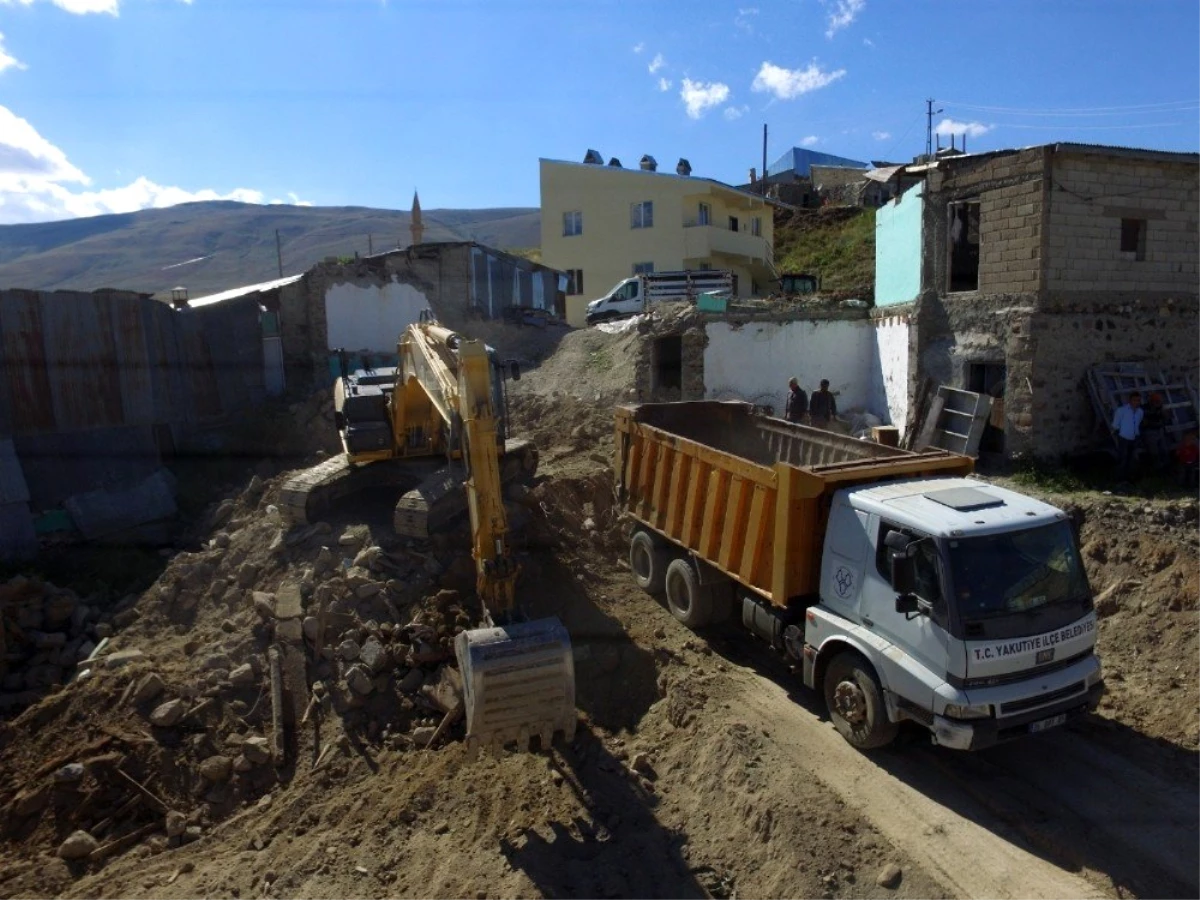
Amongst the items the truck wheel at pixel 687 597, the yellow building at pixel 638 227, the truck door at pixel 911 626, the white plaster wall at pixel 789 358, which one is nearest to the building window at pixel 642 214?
the yellow building at pixel 638 227

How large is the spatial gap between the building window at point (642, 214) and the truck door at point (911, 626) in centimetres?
2952

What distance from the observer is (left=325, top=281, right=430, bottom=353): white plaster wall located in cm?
2245

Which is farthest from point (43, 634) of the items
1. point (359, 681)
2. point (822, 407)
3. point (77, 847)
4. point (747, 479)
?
point (822, 407)

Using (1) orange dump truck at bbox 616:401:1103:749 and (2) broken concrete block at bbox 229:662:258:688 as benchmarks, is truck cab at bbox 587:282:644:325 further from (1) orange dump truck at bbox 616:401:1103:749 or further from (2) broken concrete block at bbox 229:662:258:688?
(2) broken concrete block at bbox 229:662:258:688

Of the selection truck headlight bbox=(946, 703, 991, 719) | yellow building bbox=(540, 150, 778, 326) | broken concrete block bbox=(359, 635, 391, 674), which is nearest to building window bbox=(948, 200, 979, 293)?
truck headlight bbox=(946, 703, 991, 719)

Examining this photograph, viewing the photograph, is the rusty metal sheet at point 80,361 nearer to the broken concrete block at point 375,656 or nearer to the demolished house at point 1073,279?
the broken concrete block at point 375,656

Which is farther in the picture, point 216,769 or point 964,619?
point 216,769

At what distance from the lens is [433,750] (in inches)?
302

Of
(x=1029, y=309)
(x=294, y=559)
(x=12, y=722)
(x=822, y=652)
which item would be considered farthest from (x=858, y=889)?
(x=1029, y=309)

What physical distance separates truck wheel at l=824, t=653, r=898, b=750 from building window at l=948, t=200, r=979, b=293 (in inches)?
438

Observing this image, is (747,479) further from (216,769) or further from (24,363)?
(24,363)

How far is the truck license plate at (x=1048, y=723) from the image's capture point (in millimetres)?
6391

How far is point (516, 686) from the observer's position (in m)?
6.36

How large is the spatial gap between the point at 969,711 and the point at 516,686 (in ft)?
10.7
